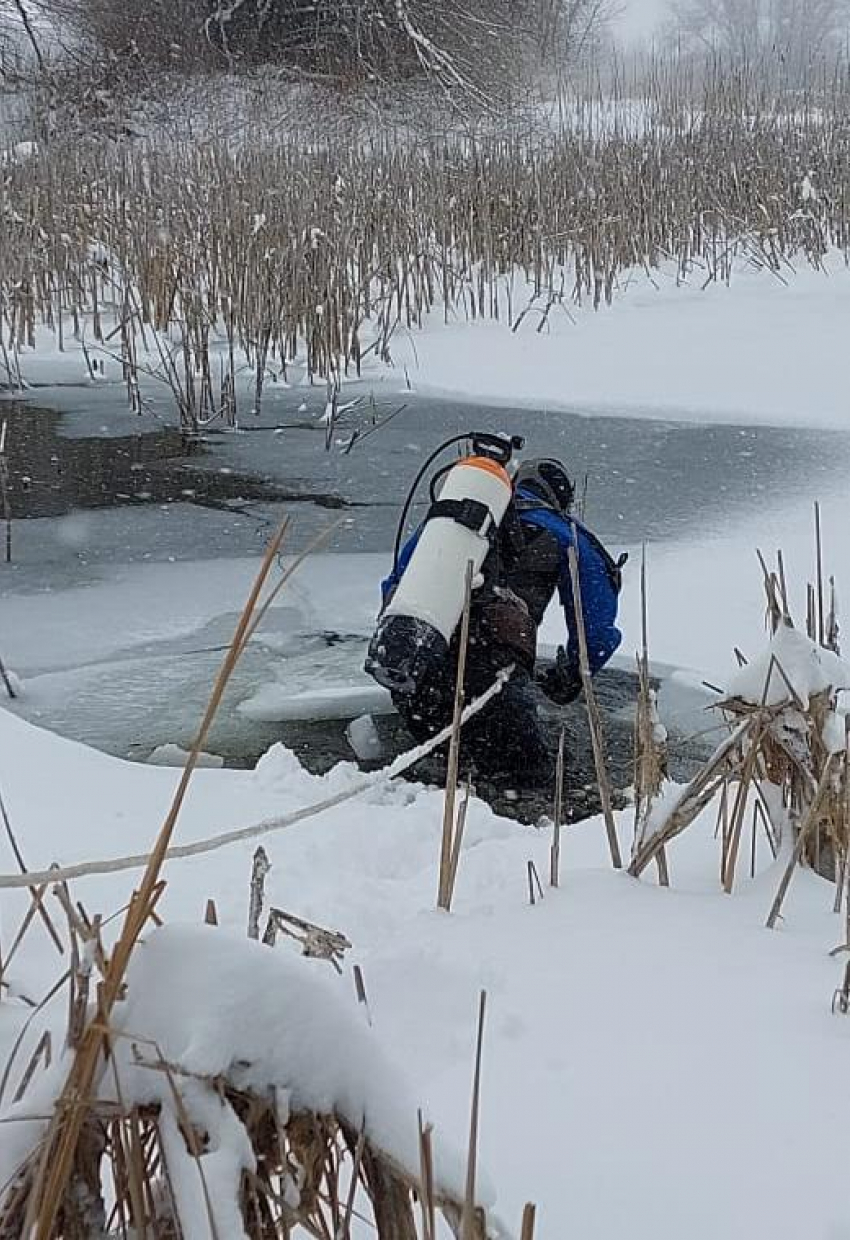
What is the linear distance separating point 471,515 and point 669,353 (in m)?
4.22

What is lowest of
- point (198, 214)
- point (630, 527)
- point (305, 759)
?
point (305, 759)

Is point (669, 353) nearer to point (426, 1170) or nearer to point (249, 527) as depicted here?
point (249, 527)

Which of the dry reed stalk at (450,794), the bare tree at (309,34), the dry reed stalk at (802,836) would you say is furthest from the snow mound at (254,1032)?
the bare tree at (309,34)

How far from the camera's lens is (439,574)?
3066 mm

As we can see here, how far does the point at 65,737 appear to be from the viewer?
297cm

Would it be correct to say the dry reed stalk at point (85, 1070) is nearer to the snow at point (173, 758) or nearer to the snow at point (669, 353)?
the snow at point (173, 758)

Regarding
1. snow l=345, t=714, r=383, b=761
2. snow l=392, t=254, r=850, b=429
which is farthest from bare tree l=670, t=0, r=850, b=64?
snow l=345, t=714, r=383, b=761

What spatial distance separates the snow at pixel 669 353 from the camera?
616 centimetres

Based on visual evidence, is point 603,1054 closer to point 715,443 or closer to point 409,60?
point 715,443

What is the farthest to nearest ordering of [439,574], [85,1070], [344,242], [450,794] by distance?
[344,242]
[439,574]
[450,794]
[85,1070]

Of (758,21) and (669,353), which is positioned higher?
(758,21)

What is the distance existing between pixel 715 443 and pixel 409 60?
13.4 metres

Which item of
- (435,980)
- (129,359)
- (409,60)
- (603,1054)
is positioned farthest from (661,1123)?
(409,60)

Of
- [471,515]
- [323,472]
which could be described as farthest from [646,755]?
[323,472]
